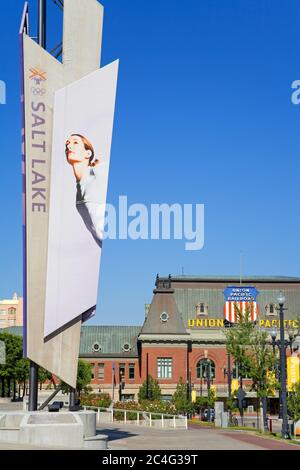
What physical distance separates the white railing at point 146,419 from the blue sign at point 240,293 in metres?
52.3

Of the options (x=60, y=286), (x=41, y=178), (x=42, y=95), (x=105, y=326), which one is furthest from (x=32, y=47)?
(x=105, y=326)

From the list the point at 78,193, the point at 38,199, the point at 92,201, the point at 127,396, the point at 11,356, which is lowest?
the point at 127,396

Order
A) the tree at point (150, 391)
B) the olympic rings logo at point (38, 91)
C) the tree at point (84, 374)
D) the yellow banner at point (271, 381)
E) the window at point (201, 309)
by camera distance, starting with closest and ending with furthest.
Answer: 1. the olympic rings logo at point (38, 91)
2. the yellow banner at point (271, 381)
3. the tree at point (150, 391)
4. the tree at point (84, 374)
5. the window at point (201, 309)

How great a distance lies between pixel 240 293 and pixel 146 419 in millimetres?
57679

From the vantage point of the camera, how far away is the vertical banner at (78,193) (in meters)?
28.1

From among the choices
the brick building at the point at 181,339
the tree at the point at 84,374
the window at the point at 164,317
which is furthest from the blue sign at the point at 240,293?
the tree at the point at 84,374

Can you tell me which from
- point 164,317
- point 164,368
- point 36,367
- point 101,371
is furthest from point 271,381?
point 101,371

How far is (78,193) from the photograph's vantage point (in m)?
28.9

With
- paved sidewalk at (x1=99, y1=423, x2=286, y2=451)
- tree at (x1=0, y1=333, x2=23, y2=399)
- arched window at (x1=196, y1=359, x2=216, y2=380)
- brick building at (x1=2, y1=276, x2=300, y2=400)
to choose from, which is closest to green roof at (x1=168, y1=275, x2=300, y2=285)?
brick building at (x1=2, y1=276, x2=300, y2=400)

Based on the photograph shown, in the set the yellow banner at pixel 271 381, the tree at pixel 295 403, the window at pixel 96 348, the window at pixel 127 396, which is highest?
the window at pixel 96 348

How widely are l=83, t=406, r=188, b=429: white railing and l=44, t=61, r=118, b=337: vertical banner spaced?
1867 centimetres

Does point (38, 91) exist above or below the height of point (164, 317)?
above

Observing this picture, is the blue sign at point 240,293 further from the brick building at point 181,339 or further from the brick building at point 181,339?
the brick building at point 181,339

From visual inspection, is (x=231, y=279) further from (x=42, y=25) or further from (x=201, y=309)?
(x=42, y=25)
